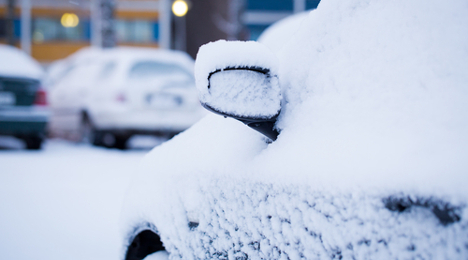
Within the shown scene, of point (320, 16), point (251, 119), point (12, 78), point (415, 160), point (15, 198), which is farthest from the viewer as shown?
point (12, 78)

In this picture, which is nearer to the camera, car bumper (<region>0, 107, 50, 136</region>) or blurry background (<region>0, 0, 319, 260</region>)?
blurry background (<region>0, 0, 319, 260</region>)

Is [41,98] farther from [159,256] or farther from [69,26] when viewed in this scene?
[69,26]

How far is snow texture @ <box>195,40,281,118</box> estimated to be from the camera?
1402 millimetres

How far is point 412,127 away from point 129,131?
6.75 meters

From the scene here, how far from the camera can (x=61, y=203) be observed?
457 cm

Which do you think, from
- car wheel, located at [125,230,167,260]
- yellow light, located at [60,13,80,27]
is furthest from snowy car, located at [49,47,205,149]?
yellow light, located at [60,13,80,27]

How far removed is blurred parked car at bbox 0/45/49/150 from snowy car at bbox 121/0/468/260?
6225 millimetres

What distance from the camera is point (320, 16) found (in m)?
1.67

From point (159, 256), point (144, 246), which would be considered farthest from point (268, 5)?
point (159, 256)

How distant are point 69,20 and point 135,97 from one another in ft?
98.0

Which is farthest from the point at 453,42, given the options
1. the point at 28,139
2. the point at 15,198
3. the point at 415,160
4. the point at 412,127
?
the point at 28,139

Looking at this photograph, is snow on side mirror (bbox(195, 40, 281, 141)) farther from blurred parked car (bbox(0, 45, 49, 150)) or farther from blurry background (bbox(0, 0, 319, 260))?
blurred parked car (bbox(0, 45, 49, 150))

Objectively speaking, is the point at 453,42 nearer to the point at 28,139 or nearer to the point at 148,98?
the point at 148,98

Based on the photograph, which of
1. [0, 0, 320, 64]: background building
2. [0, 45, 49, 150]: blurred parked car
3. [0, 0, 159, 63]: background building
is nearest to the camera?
[0, 45, 49, 150]: blurred parked car
